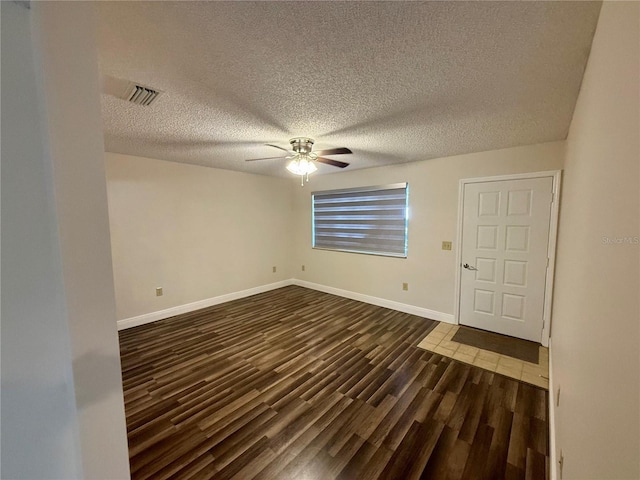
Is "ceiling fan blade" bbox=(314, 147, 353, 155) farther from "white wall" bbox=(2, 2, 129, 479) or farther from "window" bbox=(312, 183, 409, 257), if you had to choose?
"white wall" bbox=(2, 2, 129, 479)

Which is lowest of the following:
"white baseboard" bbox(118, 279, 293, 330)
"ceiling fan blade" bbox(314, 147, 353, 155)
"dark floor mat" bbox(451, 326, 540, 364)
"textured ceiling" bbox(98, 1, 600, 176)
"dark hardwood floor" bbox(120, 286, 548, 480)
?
"dark hardwood floor" bbox(120, 286, 548, 480)

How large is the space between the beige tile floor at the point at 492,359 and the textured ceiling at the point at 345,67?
2.30 meters

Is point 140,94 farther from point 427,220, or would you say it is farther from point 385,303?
point 385,303

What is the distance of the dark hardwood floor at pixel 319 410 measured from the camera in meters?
1.53

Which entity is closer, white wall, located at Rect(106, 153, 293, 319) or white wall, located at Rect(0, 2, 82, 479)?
white wall, located at Rect(0, 2, 82, 479)

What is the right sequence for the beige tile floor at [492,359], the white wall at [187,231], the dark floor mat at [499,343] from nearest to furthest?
the beige tile floor at [492,359], the dark floor mat at [499,343], the white wall at [187,231]

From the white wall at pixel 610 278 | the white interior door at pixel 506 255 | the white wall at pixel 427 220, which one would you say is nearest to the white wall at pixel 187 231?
the white wall at pixel 427 220

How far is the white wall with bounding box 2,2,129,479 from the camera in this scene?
740mm

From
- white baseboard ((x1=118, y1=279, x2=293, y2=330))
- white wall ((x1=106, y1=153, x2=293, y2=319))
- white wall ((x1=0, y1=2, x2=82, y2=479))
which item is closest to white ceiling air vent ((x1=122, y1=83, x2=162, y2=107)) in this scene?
white wall ((x1=0, y1=2, x2=82, y2=479))

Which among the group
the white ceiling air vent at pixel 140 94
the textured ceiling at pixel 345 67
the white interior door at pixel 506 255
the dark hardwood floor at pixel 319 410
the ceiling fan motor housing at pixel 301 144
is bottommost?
the dark hardwood floor at pixel 319 410

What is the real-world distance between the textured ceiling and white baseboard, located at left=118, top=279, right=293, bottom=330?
239cm

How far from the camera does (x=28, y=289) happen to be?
0.76 meters

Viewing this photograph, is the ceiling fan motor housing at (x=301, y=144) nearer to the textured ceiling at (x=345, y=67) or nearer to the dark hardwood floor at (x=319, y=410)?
the textured ceiling at (x=345, y=67)

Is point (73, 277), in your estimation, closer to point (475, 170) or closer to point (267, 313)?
point (267, 313)
